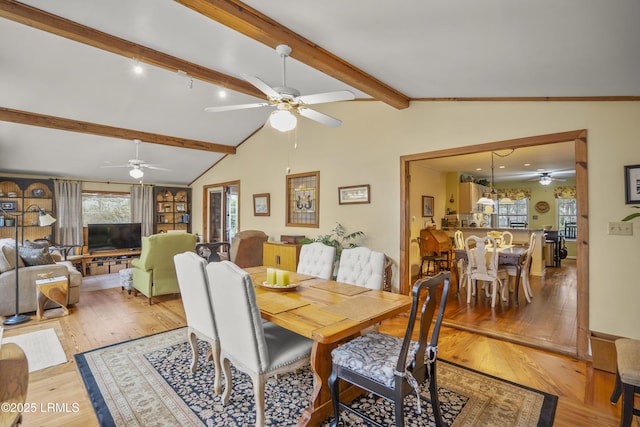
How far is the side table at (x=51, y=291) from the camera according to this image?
3898mm

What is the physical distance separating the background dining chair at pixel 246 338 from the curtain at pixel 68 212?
743 cm

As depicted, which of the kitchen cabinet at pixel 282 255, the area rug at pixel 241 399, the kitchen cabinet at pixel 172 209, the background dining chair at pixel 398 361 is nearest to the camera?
the background dining chair at pixel 398 361

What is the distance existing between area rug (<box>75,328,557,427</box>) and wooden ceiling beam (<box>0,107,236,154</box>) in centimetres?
424

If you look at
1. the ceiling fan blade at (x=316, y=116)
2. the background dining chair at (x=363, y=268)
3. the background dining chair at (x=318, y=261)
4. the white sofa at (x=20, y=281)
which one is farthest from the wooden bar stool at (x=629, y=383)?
the white sofa at (x=20, y=281)

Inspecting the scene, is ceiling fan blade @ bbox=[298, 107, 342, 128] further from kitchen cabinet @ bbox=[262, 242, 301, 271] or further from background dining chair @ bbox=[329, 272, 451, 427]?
kitchen cabinet @ bbox=[262, 242, 301, 271]

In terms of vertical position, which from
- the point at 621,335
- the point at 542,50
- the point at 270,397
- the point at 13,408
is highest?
the point at 542,50

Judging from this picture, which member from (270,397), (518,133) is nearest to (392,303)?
(270,397)

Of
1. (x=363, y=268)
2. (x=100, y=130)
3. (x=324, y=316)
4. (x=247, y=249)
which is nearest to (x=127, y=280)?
(x=247, y=249)

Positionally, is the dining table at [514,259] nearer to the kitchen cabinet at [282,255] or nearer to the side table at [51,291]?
the kitchen cabinet at [282,255]

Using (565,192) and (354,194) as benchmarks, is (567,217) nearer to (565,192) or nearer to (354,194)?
(565,192)

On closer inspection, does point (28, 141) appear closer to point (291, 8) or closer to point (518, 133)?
point (291, 8)

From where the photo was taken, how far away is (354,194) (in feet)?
15.9

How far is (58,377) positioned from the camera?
8.39 feet

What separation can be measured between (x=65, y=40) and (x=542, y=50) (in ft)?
15.0
